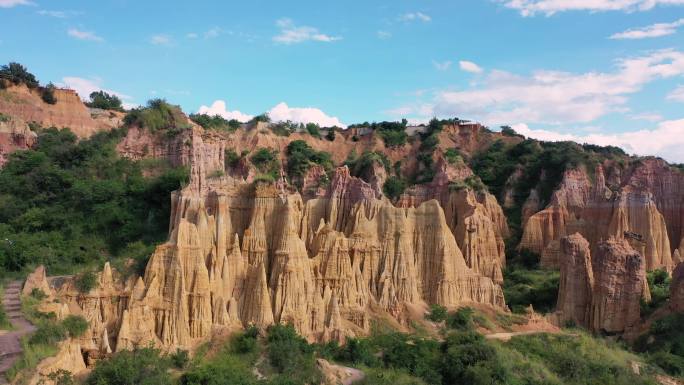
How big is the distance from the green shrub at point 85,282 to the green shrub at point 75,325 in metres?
1.47

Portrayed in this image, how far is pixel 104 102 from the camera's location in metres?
53.4

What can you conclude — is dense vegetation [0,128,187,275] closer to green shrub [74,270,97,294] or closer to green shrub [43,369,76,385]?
green shrub [74,270,97,294]

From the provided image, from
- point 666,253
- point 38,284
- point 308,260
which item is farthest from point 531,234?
point 38,284

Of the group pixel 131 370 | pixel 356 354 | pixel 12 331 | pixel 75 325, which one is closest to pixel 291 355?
pixel 356 354

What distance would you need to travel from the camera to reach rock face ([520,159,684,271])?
37.5 meters

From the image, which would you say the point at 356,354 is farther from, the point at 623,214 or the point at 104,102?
the point at 104,102

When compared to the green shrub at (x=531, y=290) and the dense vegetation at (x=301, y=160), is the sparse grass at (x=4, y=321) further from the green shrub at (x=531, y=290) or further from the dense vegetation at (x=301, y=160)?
the dense vegetation at (x=301, y=160)

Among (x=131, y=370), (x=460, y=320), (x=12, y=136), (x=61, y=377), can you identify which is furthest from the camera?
(x=12, y=136)

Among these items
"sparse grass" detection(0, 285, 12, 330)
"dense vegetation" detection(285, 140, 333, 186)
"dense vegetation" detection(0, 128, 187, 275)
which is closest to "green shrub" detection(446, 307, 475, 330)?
"dense vegetation" detection(0, 128, 187, 275)

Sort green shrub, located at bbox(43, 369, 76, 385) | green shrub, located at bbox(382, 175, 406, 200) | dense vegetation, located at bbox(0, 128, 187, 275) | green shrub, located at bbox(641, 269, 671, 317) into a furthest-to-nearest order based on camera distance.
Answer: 1. green shrub, located at bbox(382, 175, 406, 200)
2. green shrub, located at bbox(641, 269, 671, 317)
3. dense vegetation, located at bbox(0, 128, 187, 275)
4. green shrub, located at bbox(43, 369, 76, 385)

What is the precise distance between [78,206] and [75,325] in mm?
11964

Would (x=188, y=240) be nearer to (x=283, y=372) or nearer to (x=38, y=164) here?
(x=283, y=372)

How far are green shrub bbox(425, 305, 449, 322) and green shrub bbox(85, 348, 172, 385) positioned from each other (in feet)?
41.5

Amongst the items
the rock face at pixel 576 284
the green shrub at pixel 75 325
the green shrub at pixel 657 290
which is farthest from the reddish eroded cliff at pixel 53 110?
the green shrub at pixel 657 290
